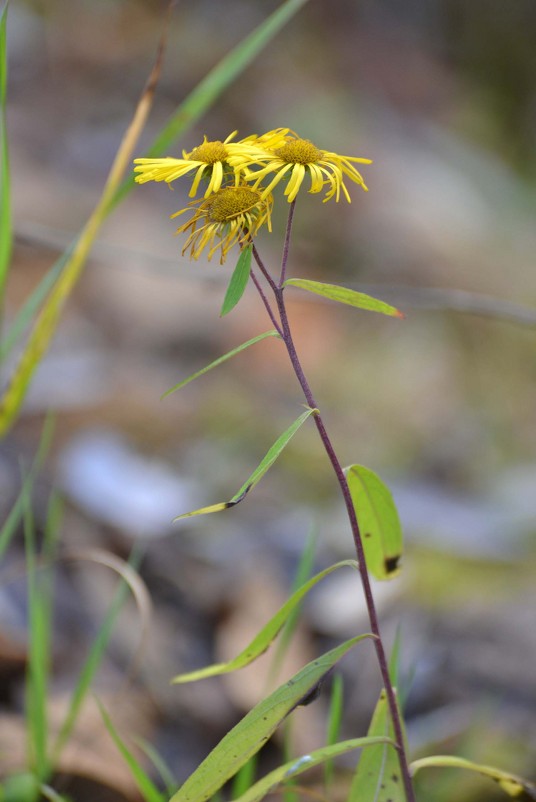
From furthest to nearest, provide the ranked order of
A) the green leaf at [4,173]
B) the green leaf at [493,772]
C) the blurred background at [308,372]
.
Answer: the blurred background at [308,372], the green leaf at [4,173], the green leaf at [493,772]

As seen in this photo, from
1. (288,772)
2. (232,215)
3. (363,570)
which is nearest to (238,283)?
(232,215)

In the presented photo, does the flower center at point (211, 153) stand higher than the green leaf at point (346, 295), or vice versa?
the flower center at point (211, 153)

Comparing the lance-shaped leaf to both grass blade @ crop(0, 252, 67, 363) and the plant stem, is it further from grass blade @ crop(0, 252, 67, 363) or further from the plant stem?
grass blade @ crop(0, 252, 67, 363)

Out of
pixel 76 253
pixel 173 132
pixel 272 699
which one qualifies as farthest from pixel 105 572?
pixel 272 699

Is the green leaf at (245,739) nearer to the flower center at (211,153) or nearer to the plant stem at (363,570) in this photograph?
the plant stem at (363,570)

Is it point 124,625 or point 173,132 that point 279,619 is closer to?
point 173,132

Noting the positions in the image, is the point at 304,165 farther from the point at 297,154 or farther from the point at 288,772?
the point at 288,772

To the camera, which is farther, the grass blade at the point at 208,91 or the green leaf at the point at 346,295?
the grass blade at the point at 208,91

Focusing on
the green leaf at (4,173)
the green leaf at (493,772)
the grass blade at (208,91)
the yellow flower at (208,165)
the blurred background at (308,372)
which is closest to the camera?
the yellow flower at (208,165)

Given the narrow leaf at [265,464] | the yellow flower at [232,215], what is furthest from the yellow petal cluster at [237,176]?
the narrow leaf at [265,464]
